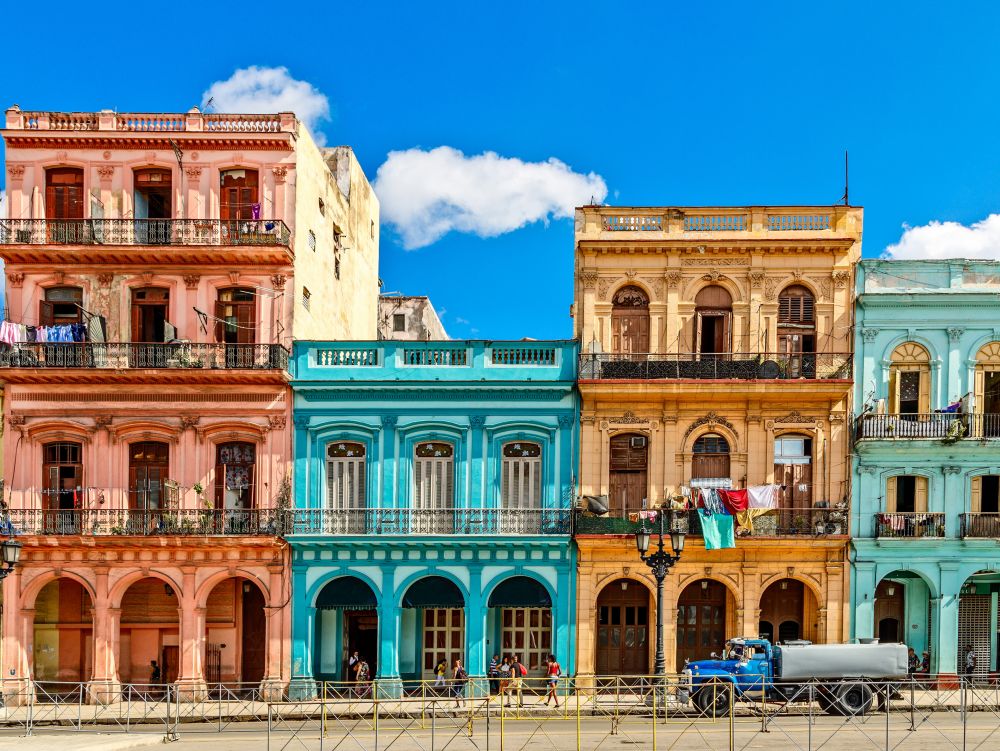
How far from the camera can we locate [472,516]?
30.2m

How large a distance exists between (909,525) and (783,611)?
425 cm

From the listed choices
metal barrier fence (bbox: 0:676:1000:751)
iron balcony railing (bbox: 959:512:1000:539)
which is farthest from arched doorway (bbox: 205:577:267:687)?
iron balcony railing (bbox: 959:512:1000:539)

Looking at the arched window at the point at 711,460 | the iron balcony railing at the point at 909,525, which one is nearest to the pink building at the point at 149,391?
the arched window at the point at 711,460

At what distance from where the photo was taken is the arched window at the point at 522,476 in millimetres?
30672

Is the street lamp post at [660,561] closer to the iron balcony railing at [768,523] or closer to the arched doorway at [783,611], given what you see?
the iron balcony railing at [768,523]

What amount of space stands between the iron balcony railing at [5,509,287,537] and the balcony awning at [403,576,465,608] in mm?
4001

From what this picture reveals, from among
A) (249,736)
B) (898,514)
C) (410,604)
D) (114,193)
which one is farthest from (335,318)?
(898,514)

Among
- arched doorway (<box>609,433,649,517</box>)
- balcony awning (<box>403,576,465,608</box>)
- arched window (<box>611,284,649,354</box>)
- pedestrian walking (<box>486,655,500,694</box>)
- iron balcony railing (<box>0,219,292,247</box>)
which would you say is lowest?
pedestrian walking (<box>486,655,500,694</box>)

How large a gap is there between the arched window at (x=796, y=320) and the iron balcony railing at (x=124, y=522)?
14951mm

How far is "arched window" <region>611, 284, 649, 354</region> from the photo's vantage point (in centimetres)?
3127

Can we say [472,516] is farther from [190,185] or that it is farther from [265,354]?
[190,185]

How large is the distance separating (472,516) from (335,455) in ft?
13.9

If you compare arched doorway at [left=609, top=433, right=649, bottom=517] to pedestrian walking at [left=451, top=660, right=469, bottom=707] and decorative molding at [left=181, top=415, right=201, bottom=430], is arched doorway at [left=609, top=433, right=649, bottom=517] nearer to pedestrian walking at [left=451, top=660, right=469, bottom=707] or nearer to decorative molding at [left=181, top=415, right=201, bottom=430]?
pedestrian walking at [left=451, top=660, right=469, bottom=707]

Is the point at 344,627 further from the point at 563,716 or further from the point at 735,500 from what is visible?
the point at 735,500
